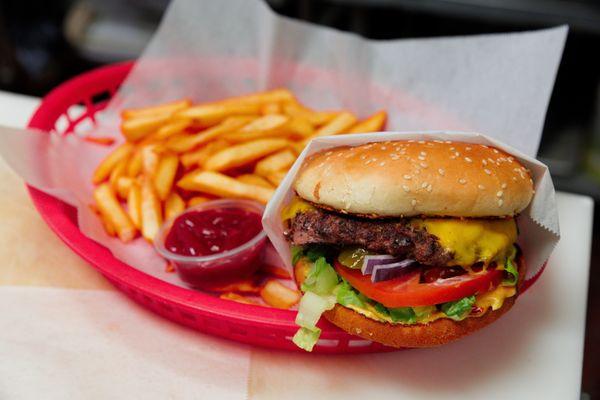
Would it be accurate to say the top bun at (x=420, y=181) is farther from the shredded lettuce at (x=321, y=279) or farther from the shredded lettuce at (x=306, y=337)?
the shredded lettuce at (x=306, y=337)

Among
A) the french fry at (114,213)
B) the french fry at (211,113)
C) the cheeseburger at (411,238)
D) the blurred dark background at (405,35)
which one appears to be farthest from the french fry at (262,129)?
the blurred dark background at (405,35)

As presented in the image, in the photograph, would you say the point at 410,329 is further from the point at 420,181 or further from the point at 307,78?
the point at 307,78

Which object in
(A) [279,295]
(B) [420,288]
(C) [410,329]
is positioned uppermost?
(B) [420,288]

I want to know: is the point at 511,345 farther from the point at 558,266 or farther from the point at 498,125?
the point at 498,125

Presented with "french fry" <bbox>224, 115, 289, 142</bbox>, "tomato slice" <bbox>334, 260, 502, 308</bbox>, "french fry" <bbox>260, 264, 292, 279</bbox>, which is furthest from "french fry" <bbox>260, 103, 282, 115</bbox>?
"tomato slice" <bbox>334, 260, 502, 308</bbox>

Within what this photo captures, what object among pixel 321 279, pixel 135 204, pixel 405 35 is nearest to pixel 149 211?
pixel 135 204

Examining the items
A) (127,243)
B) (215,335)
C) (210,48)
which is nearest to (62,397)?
(215,335)
